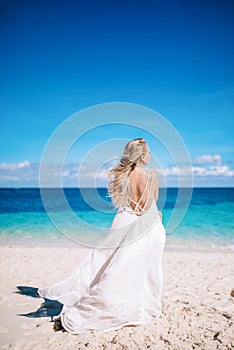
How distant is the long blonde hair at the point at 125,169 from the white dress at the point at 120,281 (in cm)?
17

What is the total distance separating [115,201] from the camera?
4.13m

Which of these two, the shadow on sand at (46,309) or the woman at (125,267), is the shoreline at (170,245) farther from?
the woman at (125,267)

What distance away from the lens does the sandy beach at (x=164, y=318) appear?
3.38 meters

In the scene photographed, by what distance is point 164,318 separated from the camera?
159 inches

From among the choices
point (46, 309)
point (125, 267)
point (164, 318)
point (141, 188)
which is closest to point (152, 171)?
point (141, 188)

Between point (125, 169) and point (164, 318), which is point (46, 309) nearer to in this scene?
point (164, 318)

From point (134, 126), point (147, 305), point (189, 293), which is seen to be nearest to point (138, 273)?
point (147, 305)

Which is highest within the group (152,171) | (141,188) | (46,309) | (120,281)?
→ (152,171)

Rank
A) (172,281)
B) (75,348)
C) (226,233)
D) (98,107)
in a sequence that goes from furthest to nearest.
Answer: (226,233)
(172,281)
(98,107)
(75,348)

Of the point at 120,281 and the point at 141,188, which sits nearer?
the point at 120,281

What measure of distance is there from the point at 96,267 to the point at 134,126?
2.34 meters

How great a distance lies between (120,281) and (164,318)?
0.83m

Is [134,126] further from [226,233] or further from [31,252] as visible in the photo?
[226,233]

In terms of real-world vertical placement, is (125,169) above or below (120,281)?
above
